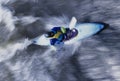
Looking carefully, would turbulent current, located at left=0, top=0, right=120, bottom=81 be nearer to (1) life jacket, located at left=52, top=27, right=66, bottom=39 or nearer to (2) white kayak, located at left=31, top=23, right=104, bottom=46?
(2) white kayak, located at left=31, top=23, right=104, bottom=46

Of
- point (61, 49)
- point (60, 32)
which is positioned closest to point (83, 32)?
point (60, 32)

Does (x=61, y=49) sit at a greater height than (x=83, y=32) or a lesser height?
lesser

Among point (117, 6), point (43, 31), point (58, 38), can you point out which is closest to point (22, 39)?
point (43, 31)

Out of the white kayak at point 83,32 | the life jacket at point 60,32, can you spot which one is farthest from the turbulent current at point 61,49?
the life jacket at point 60,32

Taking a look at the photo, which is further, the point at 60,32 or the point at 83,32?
the point at 83,32

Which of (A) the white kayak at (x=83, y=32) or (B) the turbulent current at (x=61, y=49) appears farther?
(A) the white kayak at (x=83, y=32)

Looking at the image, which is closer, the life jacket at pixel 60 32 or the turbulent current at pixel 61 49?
the turbulent current at pixel 61 49

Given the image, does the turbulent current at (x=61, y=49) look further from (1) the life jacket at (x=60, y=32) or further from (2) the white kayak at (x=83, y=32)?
(1) the life jacket at (x=60, y=32)

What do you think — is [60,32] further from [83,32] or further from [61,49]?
[83,32]

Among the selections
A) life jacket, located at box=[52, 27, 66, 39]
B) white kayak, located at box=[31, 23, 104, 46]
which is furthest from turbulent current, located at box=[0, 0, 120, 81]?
life jacket, located at box=[52, 27, 66, 39]
